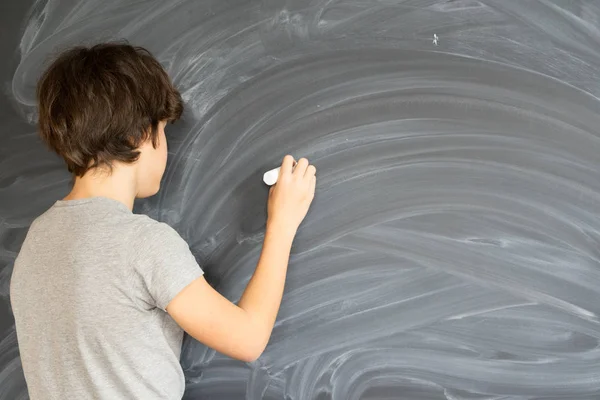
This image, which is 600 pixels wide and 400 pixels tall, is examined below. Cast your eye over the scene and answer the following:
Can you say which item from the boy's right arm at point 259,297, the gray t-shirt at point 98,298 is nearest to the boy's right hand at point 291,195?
the boy's right arm at point 259,297

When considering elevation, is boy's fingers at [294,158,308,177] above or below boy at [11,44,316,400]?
above

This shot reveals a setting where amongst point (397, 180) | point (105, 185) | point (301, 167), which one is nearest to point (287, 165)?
point (301, 167)

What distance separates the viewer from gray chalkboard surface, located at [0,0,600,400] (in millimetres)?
919

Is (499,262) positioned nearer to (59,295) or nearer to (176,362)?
(176,362)

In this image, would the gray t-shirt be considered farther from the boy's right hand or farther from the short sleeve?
the boy's right hand

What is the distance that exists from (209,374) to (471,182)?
590mm

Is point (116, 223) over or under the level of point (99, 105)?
under

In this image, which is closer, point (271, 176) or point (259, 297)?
point (259, 297)

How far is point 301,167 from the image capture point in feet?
3.22

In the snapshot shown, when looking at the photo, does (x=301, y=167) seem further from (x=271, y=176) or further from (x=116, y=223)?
(x=116, y=223)

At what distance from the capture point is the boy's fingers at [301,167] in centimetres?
98

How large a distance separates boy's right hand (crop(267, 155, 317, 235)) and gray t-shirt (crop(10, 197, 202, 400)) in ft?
0.61

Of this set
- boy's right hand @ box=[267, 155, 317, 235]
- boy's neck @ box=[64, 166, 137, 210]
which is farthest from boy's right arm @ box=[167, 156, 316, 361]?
boy's neck @ box=[64, 166, 137, 210]

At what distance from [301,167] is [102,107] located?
13.1 inches
